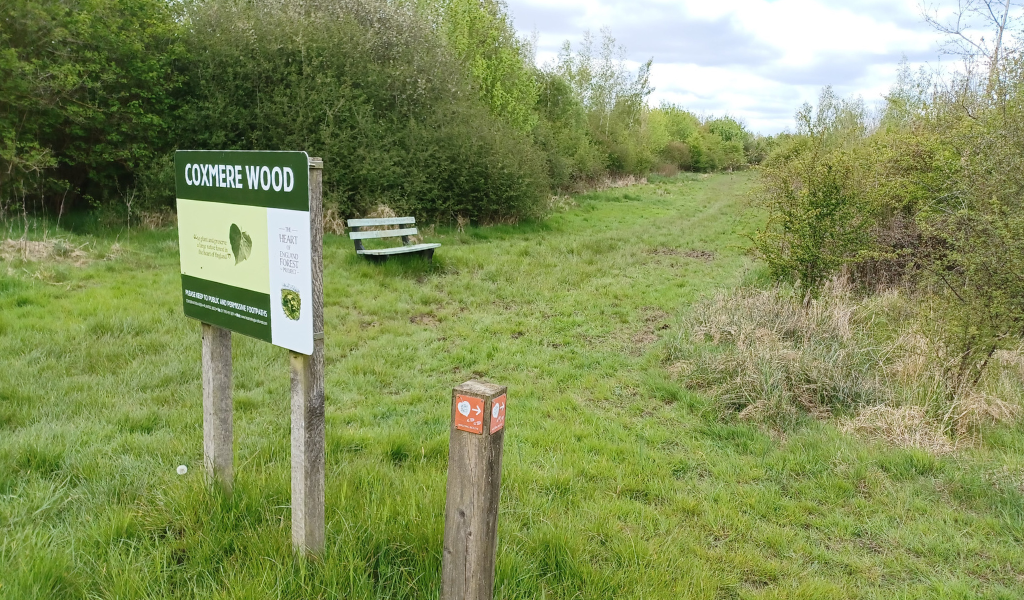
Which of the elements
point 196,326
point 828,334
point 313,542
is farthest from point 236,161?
point 828,334

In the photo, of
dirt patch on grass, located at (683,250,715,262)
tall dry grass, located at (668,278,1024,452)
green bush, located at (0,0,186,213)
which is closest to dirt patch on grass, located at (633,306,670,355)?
tall dry grass, located at (668,278,1024,452)

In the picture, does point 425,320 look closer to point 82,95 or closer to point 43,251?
point 43,251

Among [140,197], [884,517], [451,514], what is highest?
[140,197]

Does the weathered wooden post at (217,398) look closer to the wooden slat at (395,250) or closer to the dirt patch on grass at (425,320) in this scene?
the dirt patch on grass at (425,320)

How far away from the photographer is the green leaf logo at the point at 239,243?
9.41 ft

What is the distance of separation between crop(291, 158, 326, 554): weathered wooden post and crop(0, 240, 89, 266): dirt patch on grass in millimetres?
8530

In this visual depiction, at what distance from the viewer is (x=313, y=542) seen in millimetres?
2791

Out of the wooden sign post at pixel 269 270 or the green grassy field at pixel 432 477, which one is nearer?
the wooden sign post at pixel 269 270

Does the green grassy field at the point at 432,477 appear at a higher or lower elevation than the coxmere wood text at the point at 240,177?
lower

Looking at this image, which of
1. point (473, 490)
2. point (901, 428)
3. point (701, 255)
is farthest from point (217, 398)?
point (701, 255)

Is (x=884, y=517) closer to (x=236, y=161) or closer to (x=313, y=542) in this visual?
(x=313, y=542)

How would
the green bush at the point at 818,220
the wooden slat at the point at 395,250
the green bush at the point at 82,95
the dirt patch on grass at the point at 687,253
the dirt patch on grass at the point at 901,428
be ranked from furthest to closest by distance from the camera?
the dirt patch on grass at the point at 687,253, the green bush at the point at 82,95, the wooden slat at the point at 395,250, the green bush at the point at 818,220, the dirt patch on grass at the point at 901,428

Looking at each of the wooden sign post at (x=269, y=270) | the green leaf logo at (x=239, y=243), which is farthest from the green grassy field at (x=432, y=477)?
the green leaf logo at (x=239, y=243)

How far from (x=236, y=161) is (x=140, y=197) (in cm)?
1185
